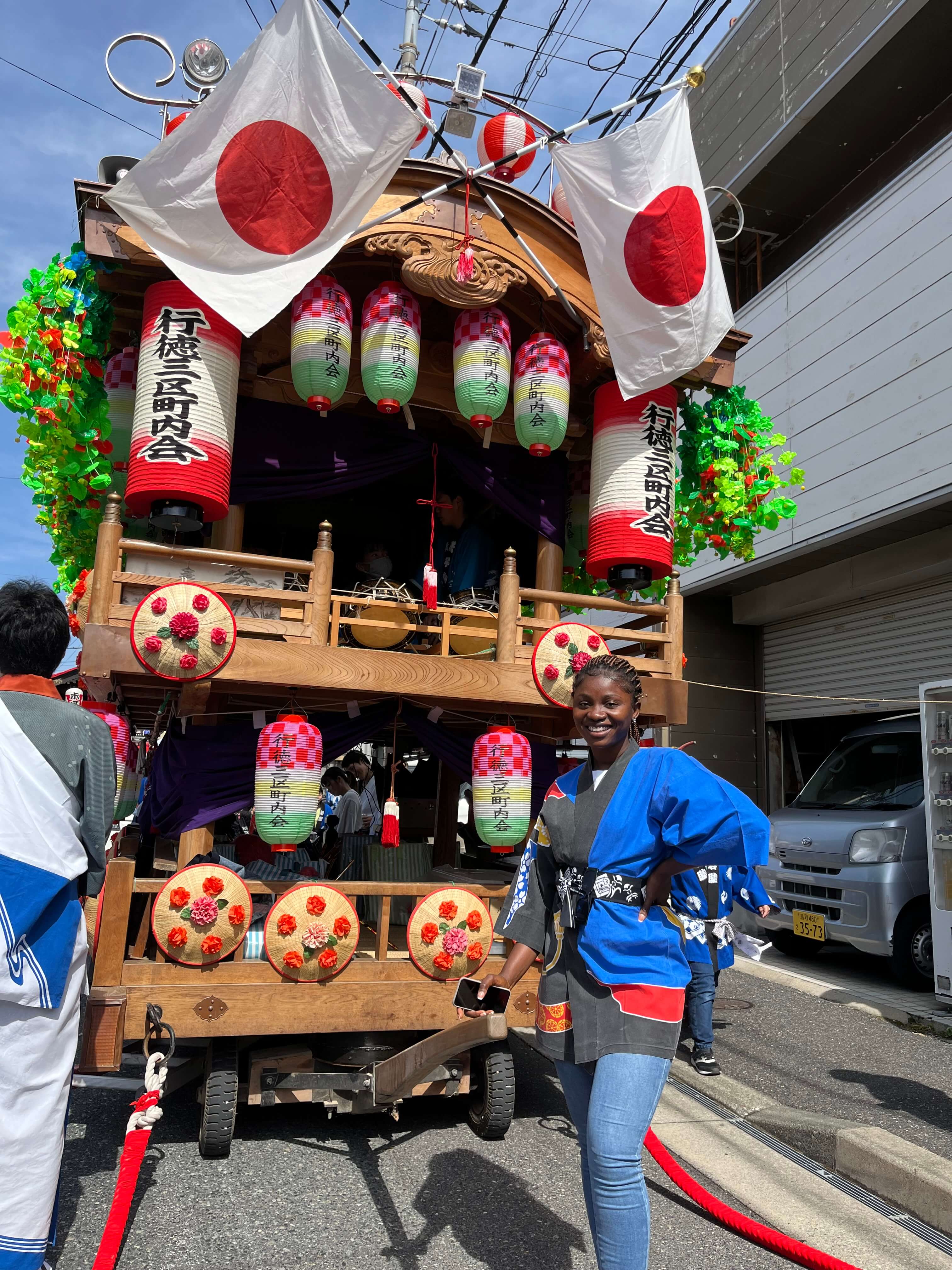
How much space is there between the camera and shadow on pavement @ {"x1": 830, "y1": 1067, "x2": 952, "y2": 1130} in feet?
16.7

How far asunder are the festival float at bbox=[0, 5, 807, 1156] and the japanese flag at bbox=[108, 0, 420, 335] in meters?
0.24

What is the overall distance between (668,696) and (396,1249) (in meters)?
3.78

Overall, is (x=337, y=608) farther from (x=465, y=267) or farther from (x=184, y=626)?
(x=465, y=267)

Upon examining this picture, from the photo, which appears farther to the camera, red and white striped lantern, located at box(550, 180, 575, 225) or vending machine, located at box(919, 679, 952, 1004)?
vending machine, located at box(919, 679, 952, 1004)

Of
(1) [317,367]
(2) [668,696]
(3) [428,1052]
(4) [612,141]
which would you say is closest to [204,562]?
(1) [317,367]

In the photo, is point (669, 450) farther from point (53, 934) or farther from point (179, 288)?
point (53, 934)

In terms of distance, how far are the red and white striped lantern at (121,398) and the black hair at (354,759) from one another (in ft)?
22.2

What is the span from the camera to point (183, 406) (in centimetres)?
565

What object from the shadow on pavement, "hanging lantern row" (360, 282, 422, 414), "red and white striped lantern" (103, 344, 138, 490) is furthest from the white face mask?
the shadow on pavement

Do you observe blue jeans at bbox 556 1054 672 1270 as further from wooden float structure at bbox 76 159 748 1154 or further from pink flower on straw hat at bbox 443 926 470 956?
pink flower on straw hat at bbox 443 926 470 956

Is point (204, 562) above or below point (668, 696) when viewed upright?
above

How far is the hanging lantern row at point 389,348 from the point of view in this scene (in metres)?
6.05

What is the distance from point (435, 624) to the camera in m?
6.80

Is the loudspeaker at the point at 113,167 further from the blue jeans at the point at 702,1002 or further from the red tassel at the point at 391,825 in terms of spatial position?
the blue jeans at the point at 702,1002
